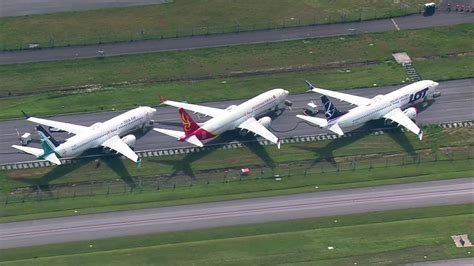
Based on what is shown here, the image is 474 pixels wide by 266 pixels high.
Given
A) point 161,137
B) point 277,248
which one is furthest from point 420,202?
point 161,137

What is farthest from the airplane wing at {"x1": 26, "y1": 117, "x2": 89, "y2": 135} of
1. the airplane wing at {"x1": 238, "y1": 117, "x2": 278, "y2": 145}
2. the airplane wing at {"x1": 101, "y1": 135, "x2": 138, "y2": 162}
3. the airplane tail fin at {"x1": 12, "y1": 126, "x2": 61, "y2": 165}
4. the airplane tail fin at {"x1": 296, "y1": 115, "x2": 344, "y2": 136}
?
the airplane tail fin at {"x1": 296, "y1": 115, "x2": 344, "y2": 136}

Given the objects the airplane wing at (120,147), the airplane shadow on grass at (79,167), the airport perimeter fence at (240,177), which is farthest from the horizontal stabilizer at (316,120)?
the airplane shadow on grass at (79,167)

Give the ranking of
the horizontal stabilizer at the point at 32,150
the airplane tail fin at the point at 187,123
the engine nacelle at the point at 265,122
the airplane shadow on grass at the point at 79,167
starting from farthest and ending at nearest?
1. the engine nacelle at the point at 265,122
2. the airplane tail fin at the point at 187,123
3. the airplane shadow on grass at the point at 79,167
4. the horizontal stabilizer at the point at 32,150

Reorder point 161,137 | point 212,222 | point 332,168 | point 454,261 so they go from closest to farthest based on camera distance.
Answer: point 454,261 < point 212,222 < point 332,168 < point 161,137

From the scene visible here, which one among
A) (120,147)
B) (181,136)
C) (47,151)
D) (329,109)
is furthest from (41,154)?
(329,109)

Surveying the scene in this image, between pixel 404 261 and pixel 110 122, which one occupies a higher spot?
pixel 110 122

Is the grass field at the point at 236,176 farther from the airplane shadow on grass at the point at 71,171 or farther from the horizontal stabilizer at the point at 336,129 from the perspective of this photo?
the horizontal stabilizer at the point at 336,129

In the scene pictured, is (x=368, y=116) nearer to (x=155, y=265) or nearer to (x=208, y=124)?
(x=208, y=124)
